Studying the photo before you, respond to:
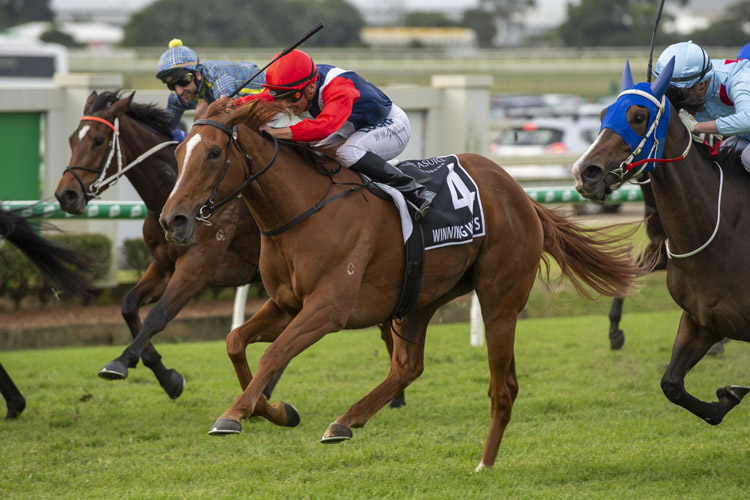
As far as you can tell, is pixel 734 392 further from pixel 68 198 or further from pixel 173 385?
pixel 68 198

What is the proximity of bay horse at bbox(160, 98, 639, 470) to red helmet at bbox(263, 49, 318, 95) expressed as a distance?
0.15 m

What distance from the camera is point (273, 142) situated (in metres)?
4.16

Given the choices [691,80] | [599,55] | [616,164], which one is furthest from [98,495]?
[599,55]

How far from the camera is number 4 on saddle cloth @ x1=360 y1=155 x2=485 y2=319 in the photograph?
4.40m

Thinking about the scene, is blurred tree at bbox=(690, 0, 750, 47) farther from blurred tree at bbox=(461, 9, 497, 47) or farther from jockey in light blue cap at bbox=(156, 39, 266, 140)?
blurred tree at bbox=(461, 9, 497, 47)

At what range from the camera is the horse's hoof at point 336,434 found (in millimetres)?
4152

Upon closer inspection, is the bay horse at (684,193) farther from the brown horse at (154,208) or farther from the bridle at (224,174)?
the brown horse at (154,208)

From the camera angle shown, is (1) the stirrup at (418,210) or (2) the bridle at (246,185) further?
(1) the stirrup at (418,210)

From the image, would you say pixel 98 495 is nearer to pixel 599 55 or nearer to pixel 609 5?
pixel 599 55

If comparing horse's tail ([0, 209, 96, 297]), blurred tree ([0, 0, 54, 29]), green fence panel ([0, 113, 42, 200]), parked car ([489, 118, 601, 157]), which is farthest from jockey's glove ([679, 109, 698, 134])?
blurred tree ([0, 0, 54, 29])

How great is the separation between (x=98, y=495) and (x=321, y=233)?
5.04 feet

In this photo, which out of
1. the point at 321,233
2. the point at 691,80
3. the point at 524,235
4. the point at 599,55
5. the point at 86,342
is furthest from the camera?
the point at 599,55

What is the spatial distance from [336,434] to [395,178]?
3.89ft

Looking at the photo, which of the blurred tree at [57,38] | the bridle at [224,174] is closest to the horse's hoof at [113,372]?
the bridle at [224,174]
